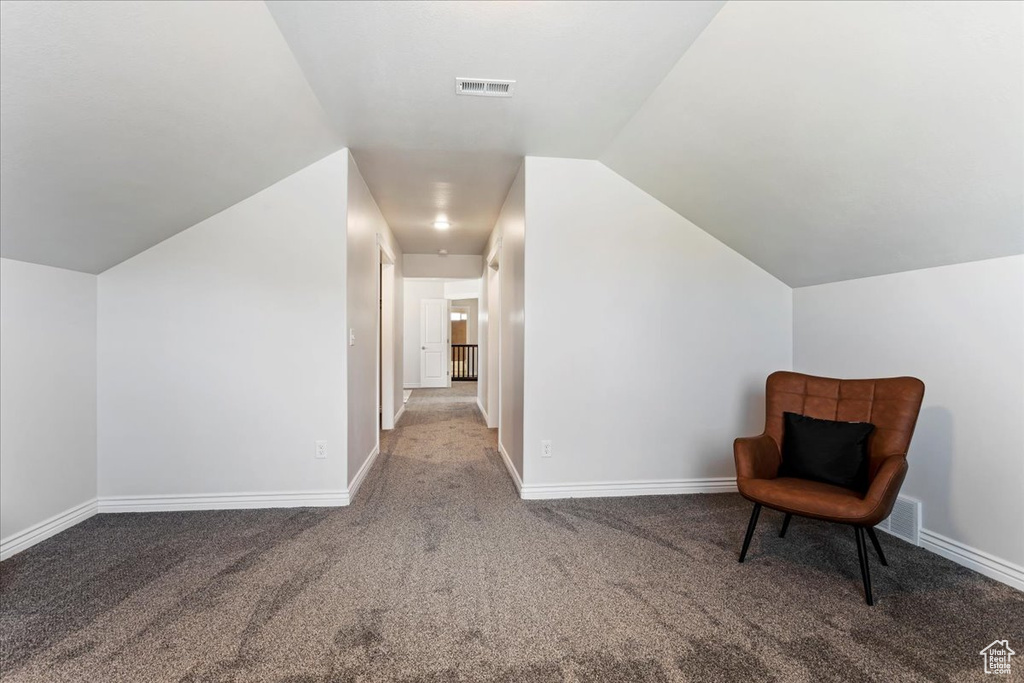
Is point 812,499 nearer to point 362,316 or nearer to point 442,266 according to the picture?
point 362,316

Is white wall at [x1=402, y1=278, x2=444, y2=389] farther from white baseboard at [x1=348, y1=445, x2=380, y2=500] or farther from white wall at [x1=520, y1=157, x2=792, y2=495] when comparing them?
white wall at [x1=520, y1=157, x2=792, y2=495]

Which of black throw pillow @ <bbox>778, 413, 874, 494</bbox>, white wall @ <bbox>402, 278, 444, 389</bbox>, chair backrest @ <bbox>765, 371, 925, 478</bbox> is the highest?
white wall @ <bbox>402, 278, 444, 389</bbox>

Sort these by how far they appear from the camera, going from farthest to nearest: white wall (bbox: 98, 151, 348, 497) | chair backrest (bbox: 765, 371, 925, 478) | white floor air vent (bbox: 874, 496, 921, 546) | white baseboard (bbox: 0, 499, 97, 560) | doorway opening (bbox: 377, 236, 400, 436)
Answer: doorway opening (bbox: 377, 236, 400, 436), white wall (bbox: 98, 151, 348, 497), white floor air vent (bbox: 874, 496, 921, 546), white baseboard (bbox: 0, 499, 97, 560), chair backrest (bbox: 765, 371, 925, 478)

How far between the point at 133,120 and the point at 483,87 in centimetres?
159

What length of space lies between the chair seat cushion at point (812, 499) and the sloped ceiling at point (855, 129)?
1386mm

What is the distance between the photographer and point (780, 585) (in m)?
2.03

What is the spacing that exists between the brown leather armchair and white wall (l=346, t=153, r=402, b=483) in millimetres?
2577

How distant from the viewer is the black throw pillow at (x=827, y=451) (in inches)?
86.7

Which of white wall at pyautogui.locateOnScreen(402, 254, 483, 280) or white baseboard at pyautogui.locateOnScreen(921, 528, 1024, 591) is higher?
white wall at pyautogui.locateOnScreen(402, 254, 483, 280)

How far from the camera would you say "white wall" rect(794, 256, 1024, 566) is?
2074 mm

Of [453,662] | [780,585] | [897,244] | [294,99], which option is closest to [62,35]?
[294,99]

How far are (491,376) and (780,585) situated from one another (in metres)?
4.03

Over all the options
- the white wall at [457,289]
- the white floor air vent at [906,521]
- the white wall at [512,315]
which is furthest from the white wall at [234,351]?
the white wall at [457,289]

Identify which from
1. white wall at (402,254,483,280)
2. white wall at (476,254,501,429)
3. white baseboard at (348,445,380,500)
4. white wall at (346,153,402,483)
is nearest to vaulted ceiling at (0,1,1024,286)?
white wall at (346,153,402,483)
